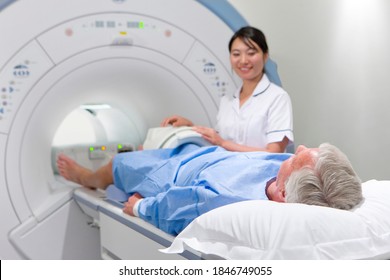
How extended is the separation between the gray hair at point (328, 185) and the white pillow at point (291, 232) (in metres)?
0.04

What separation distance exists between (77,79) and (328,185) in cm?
132

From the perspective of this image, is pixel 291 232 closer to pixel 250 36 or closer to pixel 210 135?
pixel 210 135

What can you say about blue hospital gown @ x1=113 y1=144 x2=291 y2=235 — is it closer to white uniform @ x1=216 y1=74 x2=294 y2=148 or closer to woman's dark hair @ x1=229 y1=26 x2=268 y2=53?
white uniform @ x1=216 y1=74 x2=294 y2=148

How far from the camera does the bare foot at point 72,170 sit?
2.37m

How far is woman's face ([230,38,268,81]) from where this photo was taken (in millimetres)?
2379

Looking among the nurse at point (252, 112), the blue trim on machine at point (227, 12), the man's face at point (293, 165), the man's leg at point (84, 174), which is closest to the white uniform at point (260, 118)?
the nurse at point (252, 112)

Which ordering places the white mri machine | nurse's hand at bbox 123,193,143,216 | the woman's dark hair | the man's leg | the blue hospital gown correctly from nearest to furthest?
the blue hospital gown
nurse's hand at bbox 123,193,143,216
the white mri machine
the man's leg
the woman's dark hair

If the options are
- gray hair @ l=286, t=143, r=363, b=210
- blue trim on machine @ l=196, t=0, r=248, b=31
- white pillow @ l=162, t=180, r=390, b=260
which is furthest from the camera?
blue trim on machine @ l=196, t=0, r=248, b=31

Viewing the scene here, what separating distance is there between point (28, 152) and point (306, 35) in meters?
1.42

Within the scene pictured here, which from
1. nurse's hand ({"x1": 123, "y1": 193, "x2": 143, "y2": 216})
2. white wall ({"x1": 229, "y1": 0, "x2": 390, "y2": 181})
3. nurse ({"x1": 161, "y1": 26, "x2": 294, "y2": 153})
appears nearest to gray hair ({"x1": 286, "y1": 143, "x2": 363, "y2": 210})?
nurse's hand ({"x1": 123, "y1": 193, "x2": 143, "y2": 216})

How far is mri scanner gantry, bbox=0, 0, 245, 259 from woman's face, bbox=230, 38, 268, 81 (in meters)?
0.12

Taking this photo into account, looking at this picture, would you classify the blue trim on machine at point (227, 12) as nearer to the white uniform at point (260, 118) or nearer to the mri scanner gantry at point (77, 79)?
the mri scanner gantry at point (77, 79)

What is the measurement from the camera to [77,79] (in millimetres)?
2275
